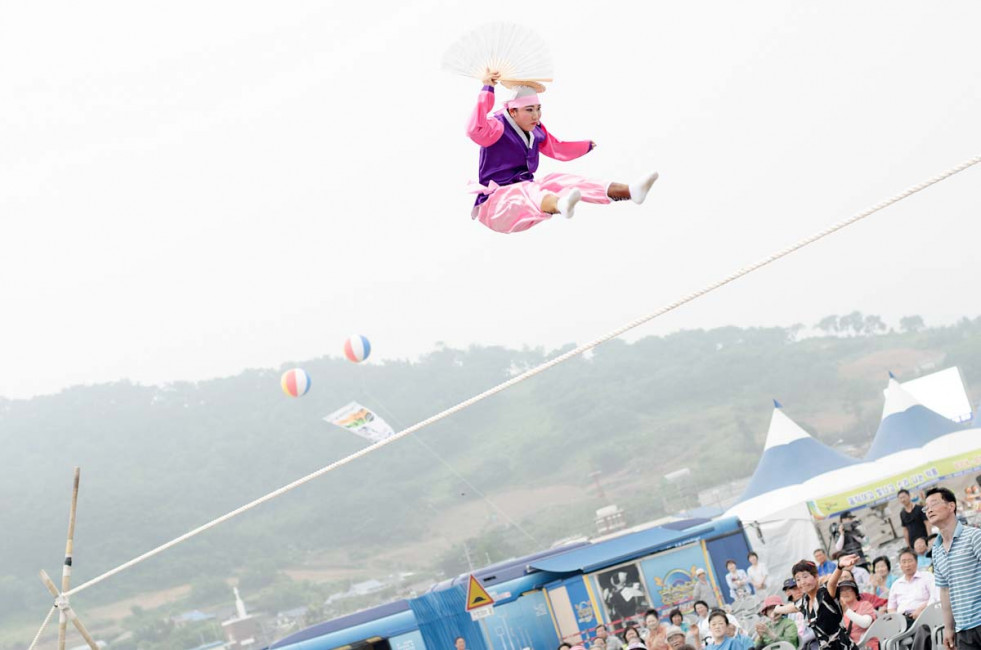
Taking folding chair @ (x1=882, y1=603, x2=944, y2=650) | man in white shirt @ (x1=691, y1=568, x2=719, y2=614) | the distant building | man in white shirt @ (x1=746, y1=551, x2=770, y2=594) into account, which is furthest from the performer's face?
the distant building

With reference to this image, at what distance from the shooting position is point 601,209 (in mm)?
77250

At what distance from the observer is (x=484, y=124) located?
432cm

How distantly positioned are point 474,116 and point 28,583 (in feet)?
202

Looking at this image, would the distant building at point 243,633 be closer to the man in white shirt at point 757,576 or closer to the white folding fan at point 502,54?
the man in white shirt at point 757,576

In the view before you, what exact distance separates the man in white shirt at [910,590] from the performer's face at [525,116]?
262 centimetres

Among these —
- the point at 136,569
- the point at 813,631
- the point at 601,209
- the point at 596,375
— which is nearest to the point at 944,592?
the point at 813,631

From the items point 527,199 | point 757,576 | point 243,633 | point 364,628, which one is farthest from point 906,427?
point 243,633

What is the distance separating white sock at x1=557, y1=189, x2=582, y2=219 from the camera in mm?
4035

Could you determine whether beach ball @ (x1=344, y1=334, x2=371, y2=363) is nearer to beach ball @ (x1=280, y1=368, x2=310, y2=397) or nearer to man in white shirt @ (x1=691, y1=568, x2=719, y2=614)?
beach ball @ (x1=280, y1=368, x2=310, y2=397)

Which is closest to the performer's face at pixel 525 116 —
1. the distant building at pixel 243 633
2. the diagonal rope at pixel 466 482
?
the distant building at pixel 243 633

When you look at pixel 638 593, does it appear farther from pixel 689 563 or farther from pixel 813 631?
pixel 813 631

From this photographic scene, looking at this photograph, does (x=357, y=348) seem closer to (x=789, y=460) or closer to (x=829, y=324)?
(x=789, y=460)

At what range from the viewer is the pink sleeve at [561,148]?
461cm

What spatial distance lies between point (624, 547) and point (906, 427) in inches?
183
